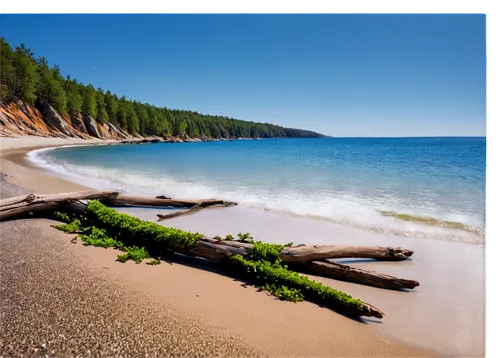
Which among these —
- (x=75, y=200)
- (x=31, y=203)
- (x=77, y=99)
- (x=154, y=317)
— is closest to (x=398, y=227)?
(x=154, y=317)

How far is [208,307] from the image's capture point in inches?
159

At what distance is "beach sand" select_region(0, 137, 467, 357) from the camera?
10.4ft

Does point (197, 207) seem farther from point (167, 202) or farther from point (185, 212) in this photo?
point (167, 202)

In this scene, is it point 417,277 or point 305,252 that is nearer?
point 305,252

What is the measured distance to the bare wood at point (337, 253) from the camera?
17.2 feet

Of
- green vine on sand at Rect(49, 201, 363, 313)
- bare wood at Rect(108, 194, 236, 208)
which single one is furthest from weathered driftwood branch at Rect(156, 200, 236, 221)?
green vine on sand at Rect(49, 201, 363, 313)

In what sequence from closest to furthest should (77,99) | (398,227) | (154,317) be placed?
(154,317)
(398,227)
(77,99)

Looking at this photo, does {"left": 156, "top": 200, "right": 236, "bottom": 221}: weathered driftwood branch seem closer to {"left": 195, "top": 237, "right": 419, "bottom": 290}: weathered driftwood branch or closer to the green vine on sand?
the green vine on sand

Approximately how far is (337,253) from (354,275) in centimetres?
62

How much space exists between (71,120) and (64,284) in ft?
262

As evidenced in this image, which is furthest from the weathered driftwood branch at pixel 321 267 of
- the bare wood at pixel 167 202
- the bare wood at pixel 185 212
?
the bare wood at pixel 167 202

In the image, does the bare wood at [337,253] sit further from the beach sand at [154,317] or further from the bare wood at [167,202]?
the bare wood at [167,202]

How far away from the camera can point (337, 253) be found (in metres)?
5.60

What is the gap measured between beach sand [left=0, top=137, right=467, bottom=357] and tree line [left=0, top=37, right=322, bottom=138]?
30.6m
